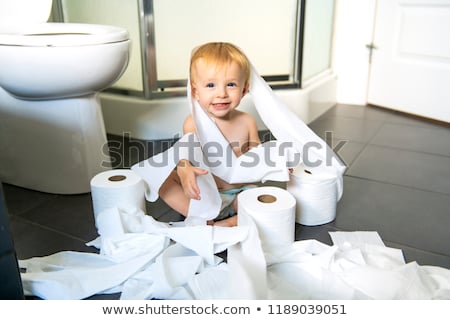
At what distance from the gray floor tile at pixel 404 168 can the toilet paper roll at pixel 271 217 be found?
0.49m

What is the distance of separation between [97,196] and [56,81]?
0.30 m

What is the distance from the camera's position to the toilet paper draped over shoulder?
0.99 meters

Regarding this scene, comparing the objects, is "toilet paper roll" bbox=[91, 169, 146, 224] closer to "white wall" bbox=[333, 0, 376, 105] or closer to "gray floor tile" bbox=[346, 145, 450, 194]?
"gray floor tile" bbox=[346, 145, 450, 194]

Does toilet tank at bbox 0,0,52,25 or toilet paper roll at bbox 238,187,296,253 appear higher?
toilet tank at bbox 0,0,52,25

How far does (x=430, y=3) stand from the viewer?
68.9 inches

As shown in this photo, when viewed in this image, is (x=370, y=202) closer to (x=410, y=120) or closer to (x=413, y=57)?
(x=410, y=120)

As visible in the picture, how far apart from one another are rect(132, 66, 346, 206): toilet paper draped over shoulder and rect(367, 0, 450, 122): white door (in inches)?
38.2

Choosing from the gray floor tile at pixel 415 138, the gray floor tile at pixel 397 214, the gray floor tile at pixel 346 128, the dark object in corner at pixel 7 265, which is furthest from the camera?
the gray floor tile at pixel 346 128

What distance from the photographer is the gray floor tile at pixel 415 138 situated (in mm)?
1572

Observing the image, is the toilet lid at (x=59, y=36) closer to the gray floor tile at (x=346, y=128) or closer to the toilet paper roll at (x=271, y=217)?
the toilet paper roll at (x=271, y=217)

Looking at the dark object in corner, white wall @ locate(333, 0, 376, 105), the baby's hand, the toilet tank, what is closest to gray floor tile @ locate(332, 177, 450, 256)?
the baby's hand

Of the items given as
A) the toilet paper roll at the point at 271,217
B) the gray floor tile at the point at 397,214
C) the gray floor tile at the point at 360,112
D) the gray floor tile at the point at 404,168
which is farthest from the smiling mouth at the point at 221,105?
the gray floor tile at the point at 360,112

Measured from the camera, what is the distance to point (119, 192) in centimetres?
100
